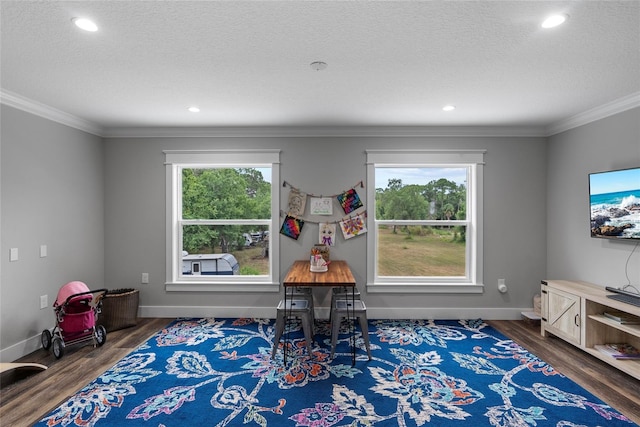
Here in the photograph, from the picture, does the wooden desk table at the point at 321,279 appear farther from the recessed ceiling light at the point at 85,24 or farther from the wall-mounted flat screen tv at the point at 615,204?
the wall-mounted flat screen tv at the point at 615,204

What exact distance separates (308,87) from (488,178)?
2.75m

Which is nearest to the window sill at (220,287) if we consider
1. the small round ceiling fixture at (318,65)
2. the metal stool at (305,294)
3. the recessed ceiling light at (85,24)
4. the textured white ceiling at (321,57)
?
the metal stool at (305,294)

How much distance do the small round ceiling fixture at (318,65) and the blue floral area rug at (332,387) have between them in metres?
2.45

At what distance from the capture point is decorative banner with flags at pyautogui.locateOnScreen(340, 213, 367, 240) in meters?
4.18

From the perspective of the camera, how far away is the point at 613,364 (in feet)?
9.21

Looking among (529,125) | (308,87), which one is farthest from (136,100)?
(529,125)

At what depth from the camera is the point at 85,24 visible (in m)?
1.88

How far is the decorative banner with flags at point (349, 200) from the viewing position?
4184 millimetres

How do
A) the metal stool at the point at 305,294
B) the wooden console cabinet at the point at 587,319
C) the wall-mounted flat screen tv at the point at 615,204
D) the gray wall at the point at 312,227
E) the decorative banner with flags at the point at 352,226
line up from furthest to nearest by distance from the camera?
1. the decorative banner with flags at the point at 352,226
2. the gray wall at the point at 312,227
3. the metal stool at the point at 305,294
4. the wall-mounted flat screen tv at the point at 615,204
5. the wooden console cabinet at the point at 587,319

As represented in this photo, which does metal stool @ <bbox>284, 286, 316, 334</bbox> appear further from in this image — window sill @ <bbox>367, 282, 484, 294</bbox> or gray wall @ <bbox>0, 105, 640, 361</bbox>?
window sill @ <bbox>367, 282, 484, 294</bbox>

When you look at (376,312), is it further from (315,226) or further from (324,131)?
(324,131)

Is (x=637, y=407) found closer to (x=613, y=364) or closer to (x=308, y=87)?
(x=613, y=364)

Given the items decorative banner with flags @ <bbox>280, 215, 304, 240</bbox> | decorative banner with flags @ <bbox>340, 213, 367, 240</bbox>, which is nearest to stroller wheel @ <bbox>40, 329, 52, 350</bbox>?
decorative banner with flags @ <bbox>280, 215, 304, 240</bbox>

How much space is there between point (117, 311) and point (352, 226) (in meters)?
3.01
